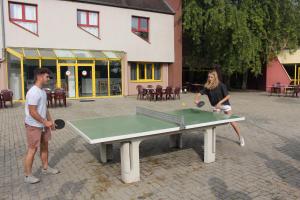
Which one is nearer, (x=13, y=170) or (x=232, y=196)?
(x=232, y=196)

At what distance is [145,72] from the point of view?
22625 millimetres

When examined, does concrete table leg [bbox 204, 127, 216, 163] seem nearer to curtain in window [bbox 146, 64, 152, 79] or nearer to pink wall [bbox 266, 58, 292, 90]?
curtain in window [bbox 146, 64, 152, 79]

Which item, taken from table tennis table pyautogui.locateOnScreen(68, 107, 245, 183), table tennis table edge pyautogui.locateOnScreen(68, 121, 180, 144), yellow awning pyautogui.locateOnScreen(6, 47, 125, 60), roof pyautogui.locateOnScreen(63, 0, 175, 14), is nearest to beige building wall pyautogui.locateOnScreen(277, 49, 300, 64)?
roof pyautogui.locateOnScreen(63, 0, 175, 14)

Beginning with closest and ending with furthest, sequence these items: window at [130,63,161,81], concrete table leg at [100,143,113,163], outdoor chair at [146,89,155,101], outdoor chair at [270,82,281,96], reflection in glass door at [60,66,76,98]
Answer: concrete table leg at [100,143,113,163], outdoor chair at [146,89,155,101], reflection in glass door at [60,66,76,98], outdoor chair at [270,82,281,96], window at [130,63,161,81]

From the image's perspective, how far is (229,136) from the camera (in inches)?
296

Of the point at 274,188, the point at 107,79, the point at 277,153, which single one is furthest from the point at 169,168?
the point at 107,79

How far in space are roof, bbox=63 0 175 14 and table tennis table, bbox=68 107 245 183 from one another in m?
15.9

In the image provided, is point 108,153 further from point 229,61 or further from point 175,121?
point 229,61

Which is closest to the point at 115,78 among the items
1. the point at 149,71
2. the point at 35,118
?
the point at 149,71

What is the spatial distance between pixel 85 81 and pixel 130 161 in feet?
51.7

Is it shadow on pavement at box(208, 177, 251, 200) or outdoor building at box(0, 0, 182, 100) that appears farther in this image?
outdoor building at box(0, 0, 182, 100)

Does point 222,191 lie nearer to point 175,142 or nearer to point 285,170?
point 285,170

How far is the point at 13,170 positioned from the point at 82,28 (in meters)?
15.7

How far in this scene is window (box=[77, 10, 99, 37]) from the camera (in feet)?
63.9
